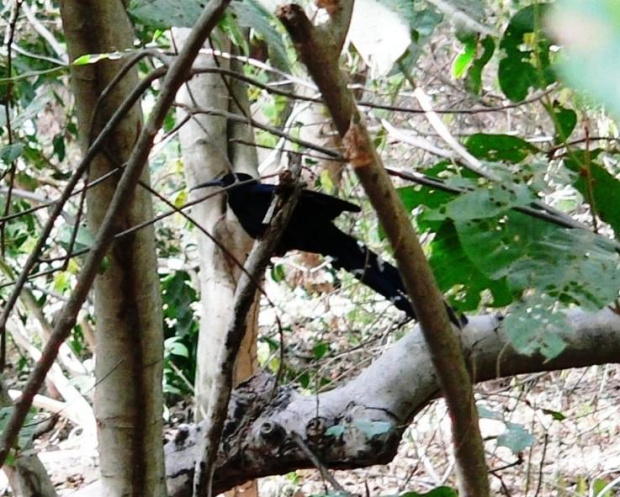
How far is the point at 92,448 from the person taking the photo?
3.32 metres

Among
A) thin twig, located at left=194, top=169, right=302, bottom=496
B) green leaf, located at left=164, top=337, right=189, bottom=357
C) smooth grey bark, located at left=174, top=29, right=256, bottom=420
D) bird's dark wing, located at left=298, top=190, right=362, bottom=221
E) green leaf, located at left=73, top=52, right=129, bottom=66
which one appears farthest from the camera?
green leaf, located at left=164, top=337, right=189, bottom=357

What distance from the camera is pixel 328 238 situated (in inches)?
79.7

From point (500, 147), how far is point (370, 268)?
38.1 inches

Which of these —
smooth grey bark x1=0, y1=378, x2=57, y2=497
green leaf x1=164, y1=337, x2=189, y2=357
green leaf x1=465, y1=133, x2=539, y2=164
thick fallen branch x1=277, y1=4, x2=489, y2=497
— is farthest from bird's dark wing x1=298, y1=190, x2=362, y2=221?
green leaf x1=164, y1=337, x2=189, y2=357

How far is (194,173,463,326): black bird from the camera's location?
6.07ft

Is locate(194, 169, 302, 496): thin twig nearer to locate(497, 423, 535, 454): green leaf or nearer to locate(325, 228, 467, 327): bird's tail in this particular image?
locate(497, 423, 535, 454): green leaf

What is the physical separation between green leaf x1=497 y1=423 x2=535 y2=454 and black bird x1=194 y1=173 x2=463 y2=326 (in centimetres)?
71

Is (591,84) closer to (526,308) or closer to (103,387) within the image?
(526,308)

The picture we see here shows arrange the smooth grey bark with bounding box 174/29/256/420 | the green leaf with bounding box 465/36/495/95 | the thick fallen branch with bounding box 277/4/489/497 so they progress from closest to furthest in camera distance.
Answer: the thick fallen branch with bounding box 277/4/489/497 → the green leaf with bounding box 465/36/495/95 → the smooth grey bark with bounding box 174/29/256/420

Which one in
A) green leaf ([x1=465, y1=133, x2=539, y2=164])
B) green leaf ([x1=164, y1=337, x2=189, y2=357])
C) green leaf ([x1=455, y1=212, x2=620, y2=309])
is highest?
green leaf ([x1=164, y1=337, x2=189, y2=357])

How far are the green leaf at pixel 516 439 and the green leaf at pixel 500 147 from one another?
1.10 ft

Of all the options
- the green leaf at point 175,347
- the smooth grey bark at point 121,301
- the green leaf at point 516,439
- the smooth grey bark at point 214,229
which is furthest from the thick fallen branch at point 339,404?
the green leaf at point 175,347

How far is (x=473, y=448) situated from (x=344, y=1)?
39 centimetres

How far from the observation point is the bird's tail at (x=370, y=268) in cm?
183
